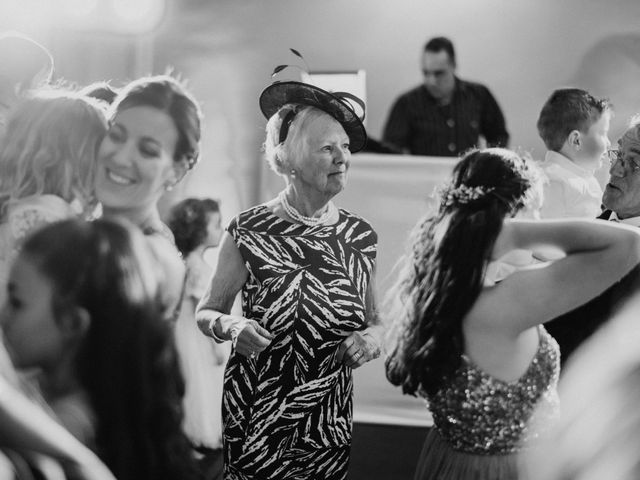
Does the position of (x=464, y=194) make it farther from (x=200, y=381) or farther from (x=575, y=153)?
(x=200, y=381)

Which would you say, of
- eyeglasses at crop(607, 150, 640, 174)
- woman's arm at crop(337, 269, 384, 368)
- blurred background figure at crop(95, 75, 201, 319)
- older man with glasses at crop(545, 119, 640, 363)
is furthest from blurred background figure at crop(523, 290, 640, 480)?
blurred background figure at crop(95, 75, 201, 319)

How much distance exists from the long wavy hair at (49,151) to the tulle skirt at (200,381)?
42cm

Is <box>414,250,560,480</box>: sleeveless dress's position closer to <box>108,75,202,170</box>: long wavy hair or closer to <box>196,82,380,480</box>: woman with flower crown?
<box>196,82,380,480</box>: woman with flower crown

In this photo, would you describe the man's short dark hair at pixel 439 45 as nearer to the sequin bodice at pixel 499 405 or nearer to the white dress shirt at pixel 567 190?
the white dress shirt at pixel 567 190

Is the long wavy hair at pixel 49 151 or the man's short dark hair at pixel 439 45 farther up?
the man's short dark hair at pixel 439 45

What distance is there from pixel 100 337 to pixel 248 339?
1.08 feet

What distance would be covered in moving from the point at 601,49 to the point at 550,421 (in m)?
1.57

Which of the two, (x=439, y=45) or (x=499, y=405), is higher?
(x=439, y=45)

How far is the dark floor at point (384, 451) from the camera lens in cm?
222

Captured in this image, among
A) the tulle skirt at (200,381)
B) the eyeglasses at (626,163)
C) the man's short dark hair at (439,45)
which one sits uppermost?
the man's short dark hair at (439,45)

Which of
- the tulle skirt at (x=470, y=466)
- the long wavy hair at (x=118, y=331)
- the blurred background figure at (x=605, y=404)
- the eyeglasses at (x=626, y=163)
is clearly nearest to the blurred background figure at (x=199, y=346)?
the long wavy hair at (x=118, y=331)

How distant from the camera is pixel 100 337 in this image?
1509mm

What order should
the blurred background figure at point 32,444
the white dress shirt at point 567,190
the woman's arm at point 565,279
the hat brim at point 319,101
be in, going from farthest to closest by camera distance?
the white dress shirt at point 567,190 < the hat brim at point 319,101 < the blurred background figure at point 32,444 < the woman's arm at point 565,279

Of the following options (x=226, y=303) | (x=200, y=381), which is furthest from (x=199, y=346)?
(x=226, y=303)
